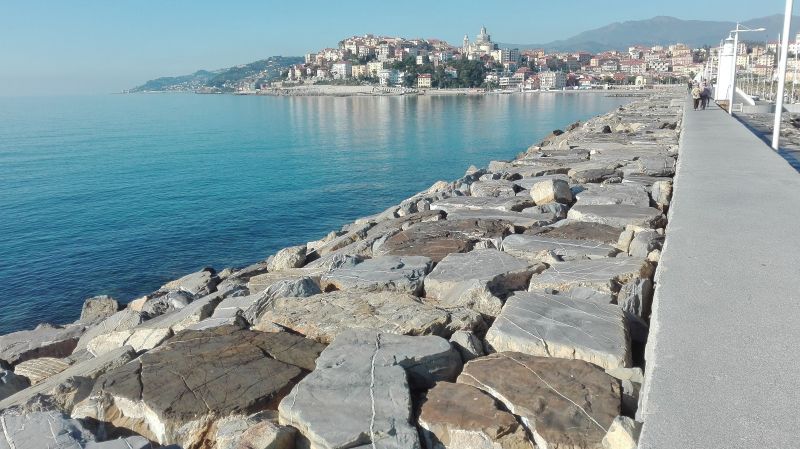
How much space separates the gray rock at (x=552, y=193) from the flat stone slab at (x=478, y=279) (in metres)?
2.24

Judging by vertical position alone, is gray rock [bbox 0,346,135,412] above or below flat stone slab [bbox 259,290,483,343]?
below

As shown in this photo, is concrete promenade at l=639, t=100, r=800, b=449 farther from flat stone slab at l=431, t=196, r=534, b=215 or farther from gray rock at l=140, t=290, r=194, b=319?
gray rock at l=140, t=290, r=194, b=319

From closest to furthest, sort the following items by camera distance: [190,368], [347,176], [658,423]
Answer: [658,423], [190,368], [347,176]

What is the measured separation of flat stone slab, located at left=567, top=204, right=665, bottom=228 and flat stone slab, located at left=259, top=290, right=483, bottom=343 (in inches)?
91.1

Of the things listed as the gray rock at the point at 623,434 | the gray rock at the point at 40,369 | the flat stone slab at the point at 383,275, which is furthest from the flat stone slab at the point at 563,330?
the gray rock at the point at 40,369

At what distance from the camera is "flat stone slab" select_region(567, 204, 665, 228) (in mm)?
5609

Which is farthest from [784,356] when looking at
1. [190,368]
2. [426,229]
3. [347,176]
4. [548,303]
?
[347,176]

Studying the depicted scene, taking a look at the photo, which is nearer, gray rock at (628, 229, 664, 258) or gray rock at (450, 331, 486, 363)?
gray rock at (450, 331, 486, 363)

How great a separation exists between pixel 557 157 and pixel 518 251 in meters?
6.63

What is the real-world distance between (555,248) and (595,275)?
2.46 feet

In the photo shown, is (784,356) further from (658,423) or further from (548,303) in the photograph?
(548,303)

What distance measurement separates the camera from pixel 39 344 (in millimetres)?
6984

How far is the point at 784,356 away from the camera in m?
2.62

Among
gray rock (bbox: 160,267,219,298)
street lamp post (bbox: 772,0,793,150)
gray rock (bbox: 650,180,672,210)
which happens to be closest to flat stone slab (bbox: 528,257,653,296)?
gray rock (bbox: 650,180,672,210)
